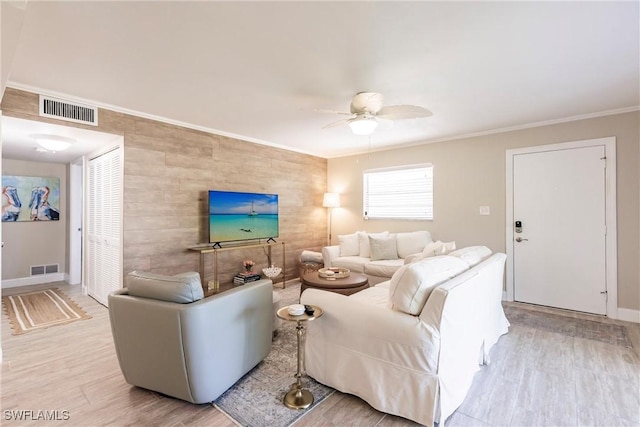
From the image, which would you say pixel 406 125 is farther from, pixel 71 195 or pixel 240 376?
pixel 71 195

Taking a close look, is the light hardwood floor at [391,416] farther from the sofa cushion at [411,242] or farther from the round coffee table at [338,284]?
the sofa cushion at [411,242]

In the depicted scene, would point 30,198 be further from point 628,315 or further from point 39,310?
point 628,315

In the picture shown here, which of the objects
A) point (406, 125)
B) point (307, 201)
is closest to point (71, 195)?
point (307, 201)

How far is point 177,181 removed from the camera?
A: 398 cm

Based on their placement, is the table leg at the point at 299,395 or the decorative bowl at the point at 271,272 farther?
the decorative bowl at the point at 271,272

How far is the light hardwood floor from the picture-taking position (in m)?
1.83

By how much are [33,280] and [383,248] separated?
19.6ft

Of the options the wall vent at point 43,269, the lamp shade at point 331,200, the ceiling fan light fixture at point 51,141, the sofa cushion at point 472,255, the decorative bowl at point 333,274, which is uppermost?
the ceiling fan light fixture at point 51,141

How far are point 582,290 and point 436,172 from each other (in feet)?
7.96

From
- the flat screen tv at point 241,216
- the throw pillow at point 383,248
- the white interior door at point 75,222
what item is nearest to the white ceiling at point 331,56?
the flat screen tv at point 241,216

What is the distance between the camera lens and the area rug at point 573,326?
2992mm

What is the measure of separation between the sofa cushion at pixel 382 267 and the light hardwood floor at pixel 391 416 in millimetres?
1581

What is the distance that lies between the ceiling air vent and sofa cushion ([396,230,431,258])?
14.1 ft

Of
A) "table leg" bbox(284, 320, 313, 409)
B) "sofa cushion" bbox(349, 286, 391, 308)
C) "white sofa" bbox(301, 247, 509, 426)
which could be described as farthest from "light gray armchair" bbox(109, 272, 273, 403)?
"sofa cushion" bbox(349, 286, 391, 308)
